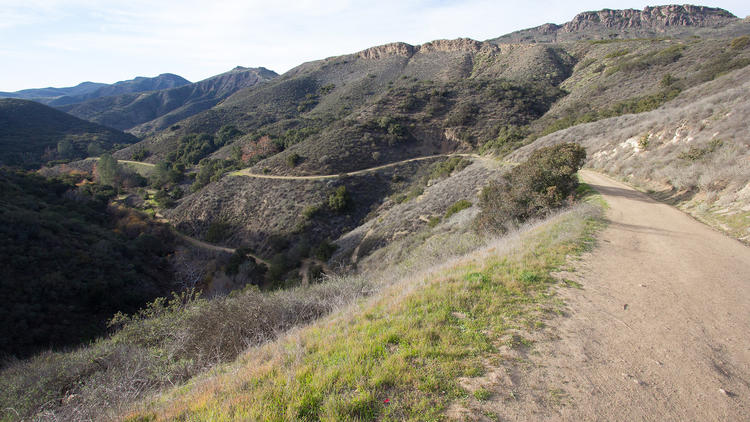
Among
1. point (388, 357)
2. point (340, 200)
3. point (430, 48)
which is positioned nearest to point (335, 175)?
point (340, 200)

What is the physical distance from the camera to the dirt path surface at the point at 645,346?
252 centimetres

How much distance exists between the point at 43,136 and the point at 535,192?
88407mm

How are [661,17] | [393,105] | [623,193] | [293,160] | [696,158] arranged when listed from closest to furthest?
1. [696,158]
2. [623,193]
3. [293,160]
4. [393,105]
5. [661,17]

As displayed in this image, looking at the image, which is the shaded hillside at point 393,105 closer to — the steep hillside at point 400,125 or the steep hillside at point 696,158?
the steep hillside at point 400,125

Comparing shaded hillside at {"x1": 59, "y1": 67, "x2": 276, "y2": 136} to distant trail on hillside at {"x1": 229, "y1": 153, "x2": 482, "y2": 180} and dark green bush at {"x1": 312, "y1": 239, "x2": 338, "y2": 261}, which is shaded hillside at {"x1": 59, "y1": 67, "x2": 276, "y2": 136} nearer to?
distant trail on hillside at {"x1": 229, "y1": 153, "x2": 482, "y2": 180}

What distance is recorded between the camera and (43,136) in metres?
58.2

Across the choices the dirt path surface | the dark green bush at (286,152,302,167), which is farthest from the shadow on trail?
the dark green bush at (286,152,302,167)

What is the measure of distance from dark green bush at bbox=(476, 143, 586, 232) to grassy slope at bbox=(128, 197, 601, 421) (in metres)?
5.00

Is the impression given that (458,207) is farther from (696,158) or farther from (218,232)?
(218,232)

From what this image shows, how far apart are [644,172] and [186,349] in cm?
1661

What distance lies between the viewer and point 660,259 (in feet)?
18.4

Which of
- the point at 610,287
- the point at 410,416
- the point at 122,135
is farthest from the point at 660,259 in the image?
the point at 122,135

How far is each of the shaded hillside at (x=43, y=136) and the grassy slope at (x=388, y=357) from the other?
229 feet

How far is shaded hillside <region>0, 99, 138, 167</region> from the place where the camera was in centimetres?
5011
